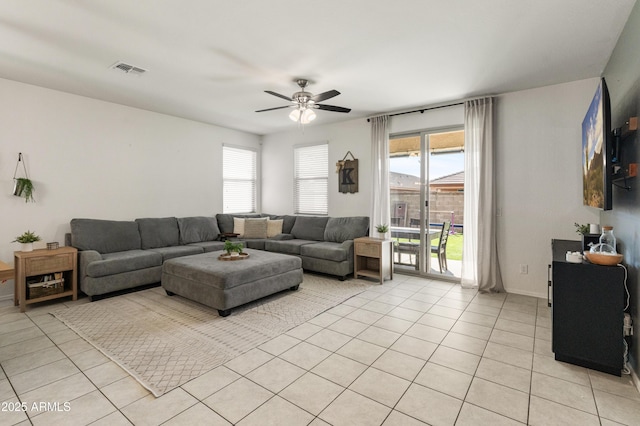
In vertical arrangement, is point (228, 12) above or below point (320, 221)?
above

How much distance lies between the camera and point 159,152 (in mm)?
5281

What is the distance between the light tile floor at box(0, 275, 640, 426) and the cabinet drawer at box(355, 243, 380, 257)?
1.54 metres

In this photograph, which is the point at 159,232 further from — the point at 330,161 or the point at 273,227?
the point at 330,161

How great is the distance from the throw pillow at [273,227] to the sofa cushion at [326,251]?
1.03 m

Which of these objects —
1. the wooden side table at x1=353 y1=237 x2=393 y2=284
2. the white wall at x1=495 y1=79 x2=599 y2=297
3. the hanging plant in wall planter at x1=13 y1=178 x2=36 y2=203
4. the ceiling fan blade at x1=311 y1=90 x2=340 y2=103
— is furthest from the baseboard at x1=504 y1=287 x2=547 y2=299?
the hanging plant in wall planter at x1=13 y1=178 x2=36 y2=203

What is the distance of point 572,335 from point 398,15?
287cm

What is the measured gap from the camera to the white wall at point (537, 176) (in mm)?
3736

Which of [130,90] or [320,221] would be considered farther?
[320,221]

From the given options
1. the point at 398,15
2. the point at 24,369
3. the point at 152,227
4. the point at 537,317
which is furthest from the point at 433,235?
the point at 24,369

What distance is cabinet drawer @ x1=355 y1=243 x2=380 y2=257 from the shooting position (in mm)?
4598

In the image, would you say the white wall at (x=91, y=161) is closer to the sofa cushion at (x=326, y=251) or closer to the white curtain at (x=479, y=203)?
the sofa cushion at (x=326, y=251)

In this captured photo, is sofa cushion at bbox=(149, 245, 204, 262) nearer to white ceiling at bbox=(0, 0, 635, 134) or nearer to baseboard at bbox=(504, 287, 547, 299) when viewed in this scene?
white ceiling at bbox=(0, 0, 635, 134)

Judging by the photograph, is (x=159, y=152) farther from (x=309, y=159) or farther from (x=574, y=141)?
(x=574, y=141)

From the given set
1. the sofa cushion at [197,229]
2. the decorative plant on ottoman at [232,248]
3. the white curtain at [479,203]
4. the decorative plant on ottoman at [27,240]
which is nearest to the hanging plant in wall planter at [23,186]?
the decorative plant on ottoman at [27,240]
